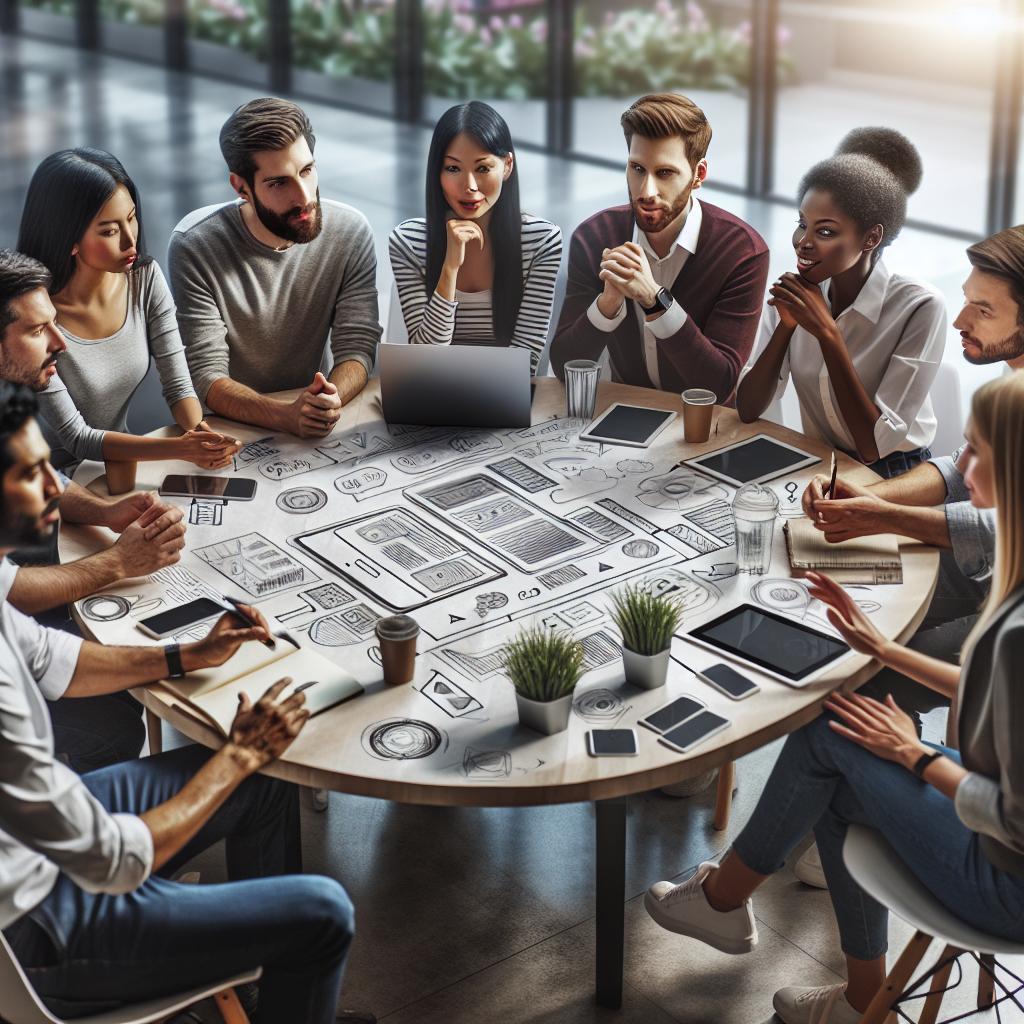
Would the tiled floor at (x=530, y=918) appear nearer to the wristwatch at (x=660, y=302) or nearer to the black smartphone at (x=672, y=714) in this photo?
the black smartphone at (x=672, y=714)

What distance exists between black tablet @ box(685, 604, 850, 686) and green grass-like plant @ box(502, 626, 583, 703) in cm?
34

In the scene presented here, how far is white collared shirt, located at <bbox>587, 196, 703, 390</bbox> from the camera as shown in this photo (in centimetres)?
329

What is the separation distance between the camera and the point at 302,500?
2.70 m

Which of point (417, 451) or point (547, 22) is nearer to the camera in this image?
point (417, 451)

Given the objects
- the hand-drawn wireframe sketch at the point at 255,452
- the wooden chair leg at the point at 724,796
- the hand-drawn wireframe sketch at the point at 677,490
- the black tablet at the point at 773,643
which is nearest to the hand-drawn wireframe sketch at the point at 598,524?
the hand-drawn wireframe sketch at the point at 677,490

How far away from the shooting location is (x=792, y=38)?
290 inches

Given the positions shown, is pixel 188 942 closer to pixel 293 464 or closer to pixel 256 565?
pixel 256 565

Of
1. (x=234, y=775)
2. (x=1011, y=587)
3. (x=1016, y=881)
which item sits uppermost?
(x=1011, y=587)

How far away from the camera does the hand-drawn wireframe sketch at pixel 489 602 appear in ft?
7.59

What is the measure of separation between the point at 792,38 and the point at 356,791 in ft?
21.7

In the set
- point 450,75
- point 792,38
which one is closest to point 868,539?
point 792,38

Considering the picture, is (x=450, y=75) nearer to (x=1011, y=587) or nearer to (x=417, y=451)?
(x=417, y=451)

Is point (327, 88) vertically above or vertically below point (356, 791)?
above

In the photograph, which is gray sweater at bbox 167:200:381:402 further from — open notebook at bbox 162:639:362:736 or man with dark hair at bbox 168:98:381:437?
open notebook at bbox 162:639:362:736
